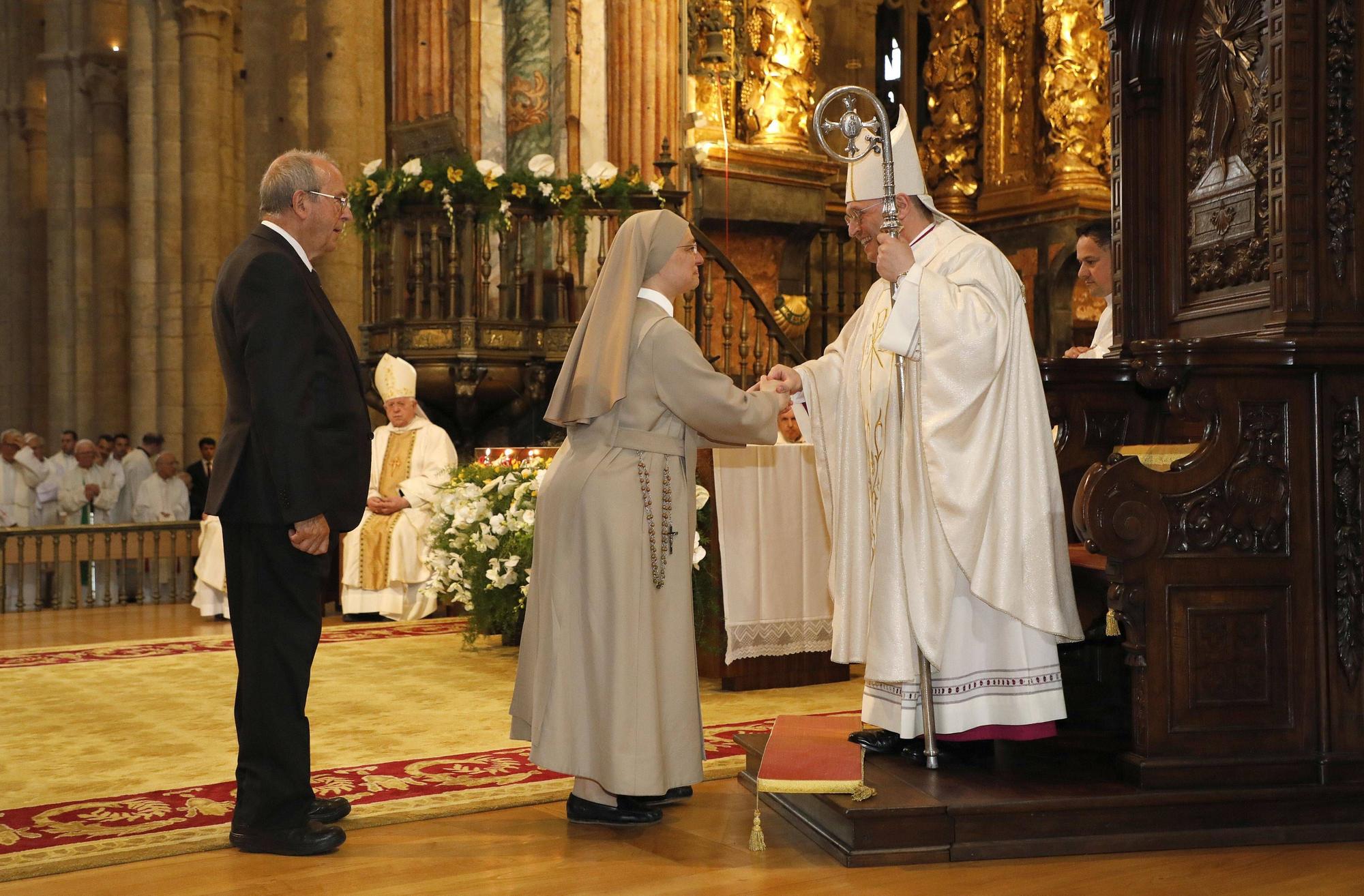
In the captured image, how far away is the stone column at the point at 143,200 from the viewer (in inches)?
624

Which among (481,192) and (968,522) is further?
(481,192)

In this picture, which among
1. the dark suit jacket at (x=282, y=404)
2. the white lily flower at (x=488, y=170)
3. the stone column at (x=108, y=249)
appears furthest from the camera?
the stone column at (x=108, y=249)

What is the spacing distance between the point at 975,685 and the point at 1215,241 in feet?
5.56

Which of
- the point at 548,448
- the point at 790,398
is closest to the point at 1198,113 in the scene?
the point at 790,398

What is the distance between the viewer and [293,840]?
3.98 m

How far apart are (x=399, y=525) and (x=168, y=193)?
26.4 ft

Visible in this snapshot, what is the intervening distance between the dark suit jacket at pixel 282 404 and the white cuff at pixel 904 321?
150 centimetres

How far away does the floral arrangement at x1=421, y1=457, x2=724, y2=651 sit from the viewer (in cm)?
671

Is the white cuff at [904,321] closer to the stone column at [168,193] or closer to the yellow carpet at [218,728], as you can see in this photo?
the yellow carpet at [218,728]

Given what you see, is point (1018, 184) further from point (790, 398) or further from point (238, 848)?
point (238, 848)

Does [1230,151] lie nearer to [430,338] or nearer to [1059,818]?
[1059,818]

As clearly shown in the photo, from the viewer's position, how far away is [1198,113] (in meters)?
4.78

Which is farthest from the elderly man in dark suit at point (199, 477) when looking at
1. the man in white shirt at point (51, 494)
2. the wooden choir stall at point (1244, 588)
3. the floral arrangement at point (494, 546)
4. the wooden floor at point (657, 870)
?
the wooden choir stall at point (1244, 588)

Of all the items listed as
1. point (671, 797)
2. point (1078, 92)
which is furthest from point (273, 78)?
point (671, 797)
